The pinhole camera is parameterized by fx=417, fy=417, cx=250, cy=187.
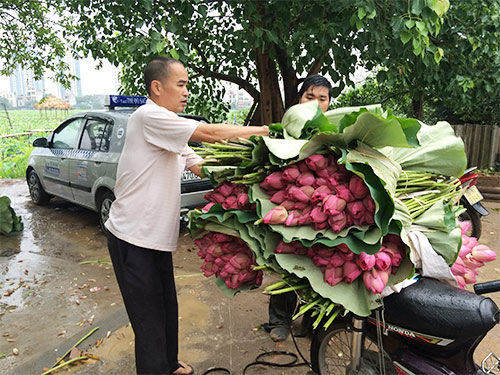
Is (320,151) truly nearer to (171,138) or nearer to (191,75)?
(171,138)

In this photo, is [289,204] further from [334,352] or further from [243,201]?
[334,352]

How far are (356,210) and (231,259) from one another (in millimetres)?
570

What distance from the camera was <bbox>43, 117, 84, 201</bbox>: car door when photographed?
623cm

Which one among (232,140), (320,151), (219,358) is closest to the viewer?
(320,151)

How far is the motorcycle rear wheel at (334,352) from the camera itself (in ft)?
7.26

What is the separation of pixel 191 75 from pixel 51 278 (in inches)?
165

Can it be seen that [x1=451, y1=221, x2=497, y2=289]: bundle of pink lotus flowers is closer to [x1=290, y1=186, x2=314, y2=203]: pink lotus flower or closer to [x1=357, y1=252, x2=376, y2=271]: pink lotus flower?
[x1=357, y1=252, x2=376, y2=271]: pink lotus flower

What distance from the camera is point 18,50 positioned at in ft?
25.5

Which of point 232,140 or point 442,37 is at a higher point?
point 442,37

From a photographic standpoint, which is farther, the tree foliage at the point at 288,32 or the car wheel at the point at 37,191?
the car wheel at the point at 37,191

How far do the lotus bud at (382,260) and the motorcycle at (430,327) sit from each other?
0.34 meters

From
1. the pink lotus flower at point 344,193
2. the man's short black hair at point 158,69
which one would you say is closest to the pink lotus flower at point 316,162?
the pink lotus flower at point 344,193

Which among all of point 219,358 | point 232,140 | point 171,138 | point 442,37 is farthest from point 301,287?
point 442,37

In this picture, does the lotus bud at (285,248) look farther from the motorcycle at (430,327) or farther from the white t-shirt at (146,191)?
the white t-shirt at (146,191)
